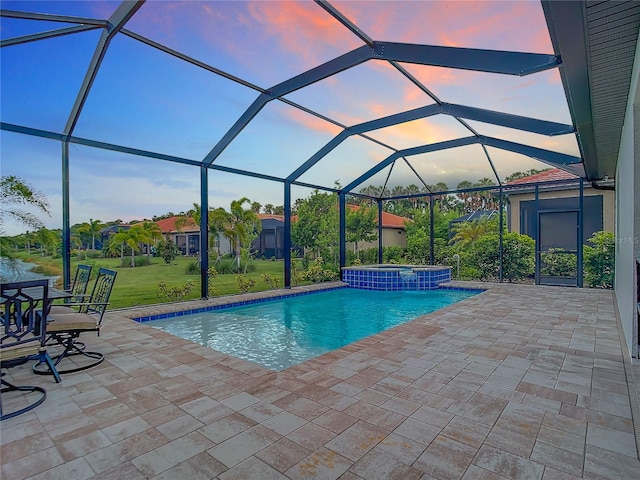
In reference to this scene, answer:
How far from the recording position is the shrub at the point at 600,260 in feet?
31.1

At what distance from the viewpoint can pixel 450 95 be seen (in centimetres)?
632

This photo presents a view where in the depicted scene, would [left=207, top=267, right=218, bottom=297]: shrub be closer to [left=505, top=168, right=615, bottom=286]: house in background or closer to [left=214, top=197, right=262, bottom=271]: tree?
[left=214, top=197, right=262, bottom=271]: tree

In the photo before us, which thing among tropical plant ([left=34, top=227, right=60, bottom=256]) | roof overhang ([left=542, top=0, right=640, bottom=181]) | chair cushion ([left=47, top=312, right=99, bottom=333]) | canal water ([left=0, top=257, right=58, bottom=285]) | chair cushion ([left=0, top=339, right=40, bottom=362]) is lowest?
chair cushion ([left=0, top=339, right=40, bottom=362])

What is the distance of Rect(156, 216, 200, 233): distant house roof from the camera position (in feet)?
28.5

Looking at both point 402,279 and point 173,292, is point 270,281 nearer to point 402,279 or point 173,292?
point 173,292

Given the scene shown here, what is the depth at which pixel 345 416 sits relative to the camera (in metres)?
2.69

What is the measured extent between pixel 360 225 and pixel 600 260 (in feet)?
24.7

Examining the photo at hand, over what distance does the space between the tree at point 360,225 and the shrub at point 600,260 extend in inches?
270

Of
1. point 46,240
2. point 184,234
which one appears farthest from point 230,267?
point 46,240

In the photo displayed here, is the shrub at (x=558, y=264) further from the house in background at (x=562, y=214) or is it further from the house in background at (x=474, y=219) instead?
the house in background at (x=474, y=219)

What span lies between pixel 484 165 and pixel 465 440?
31.5 feet

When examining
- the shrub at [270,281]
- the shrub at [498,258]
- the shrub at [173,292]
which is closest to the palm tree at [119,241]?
the shrub at [173,292]

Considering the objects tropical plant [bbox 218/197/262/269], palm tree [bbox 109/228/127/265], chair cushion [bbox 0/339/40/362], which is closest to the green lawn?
palm tree [bbox 109/228/127/265]

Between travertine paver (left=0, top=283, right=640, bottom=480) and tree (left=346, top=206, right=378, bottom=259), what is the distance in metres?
9.00
